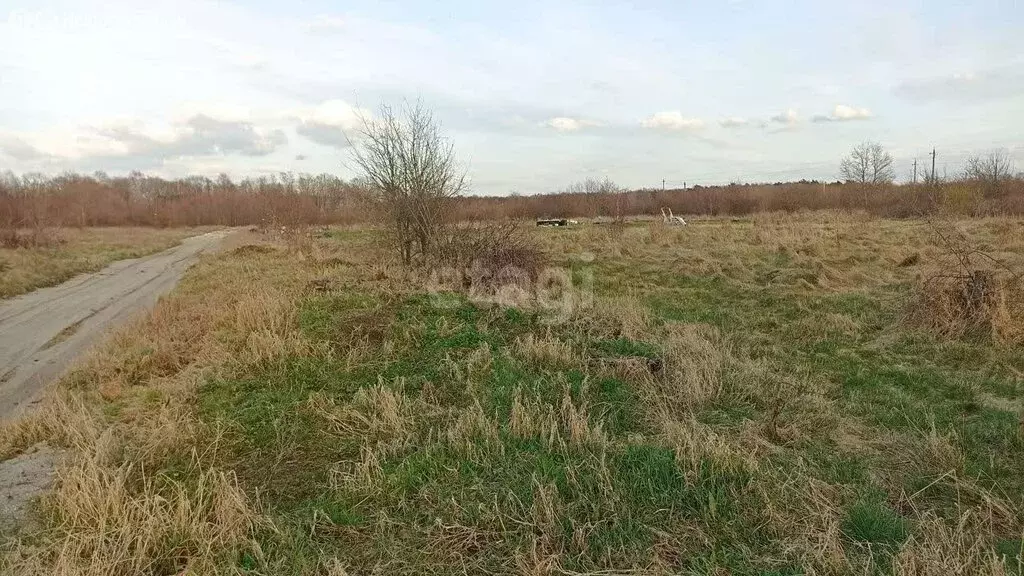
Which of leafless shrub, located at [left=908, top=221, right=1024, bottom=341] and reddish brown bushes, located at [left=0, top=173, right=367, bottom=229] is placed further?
reddish brown bushes, located at [left=0, top=173, right=367, bottom=229]

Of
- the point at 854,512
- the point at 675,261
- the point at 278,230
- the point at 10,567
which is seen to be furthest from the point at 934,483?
the point at 278,230

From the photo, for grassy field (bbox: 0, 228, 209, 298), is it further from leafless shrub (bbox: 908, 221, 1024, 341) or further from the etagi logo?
leafless shrub (bbox: 908, 221, 1024, 341)

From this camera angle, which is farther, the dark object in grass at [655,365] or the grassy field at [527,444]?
the dark object in grass at [655,365]

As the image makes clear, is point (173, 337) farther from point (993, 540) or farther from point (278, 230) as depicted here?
point (278, 230)

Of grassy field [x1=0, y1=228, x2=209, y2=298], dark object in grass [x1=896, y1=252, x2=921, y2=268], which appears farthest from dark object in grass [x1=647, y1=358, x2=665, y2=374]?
grassy field [x1=0, y1=228, x2=209, y2=298]

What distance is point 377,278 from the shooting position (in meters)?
11.7

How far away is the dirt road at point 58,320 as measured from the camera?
25.4 ft

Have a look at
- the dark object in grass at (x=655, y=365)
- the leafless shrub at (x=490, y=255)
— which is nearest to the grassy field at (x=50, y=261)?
the leafless shrub at (x=490, y=255)

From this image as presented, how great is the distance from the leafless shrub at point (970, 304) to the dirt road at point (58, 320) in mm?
11721

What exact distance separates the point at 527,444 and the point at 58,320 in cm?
1177

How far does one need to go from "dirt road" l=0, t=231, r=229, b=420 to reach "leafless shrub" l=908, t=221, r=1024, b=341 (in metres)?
11.7

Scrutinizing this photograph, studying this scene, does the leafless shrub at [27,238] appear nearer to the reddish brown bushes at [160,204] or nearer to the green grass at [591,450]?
the reddish brown bushes at [160,204]

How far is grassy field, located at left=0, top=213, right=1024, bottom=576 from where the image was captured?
11.1ft

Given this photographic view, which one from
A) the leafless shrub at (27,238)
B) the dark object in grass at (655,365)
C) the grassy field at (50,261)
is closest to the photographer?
the dark object in grass at (655,365)
